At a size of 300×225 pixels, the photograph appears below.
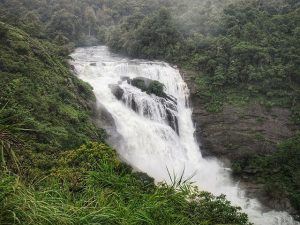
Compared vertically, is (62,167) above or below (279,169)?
above

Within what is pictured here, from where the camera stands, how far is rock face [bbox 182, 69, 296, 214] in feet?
85.4

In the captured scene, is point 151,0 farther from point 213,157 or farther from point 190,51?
point 213,157

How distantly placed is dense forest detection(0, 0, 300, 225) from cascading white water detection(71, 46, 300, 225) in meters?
1.42

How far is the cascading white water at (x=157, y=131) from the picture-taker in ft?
74.0

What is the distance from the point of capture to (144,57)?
125 feet

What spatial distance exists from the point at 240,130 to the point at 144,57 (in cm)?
1440

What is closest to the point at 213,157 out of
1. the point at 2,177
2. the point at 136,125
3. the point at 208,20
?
the point at 136,125

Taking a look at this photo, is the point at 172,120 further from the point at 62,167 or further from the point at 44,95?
the point at 62,167

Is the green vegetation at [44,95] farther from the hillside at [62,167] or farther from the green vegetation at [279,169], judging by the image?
the green vegetation at [279,169]

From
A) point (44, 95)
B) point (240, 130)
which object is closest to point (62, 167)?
point (44, 95)

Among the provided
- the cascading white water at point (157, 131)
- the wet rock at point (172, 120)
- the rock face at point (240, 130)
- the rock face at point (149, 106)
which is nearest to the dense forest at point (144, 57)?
the rock face at point (240, 130)

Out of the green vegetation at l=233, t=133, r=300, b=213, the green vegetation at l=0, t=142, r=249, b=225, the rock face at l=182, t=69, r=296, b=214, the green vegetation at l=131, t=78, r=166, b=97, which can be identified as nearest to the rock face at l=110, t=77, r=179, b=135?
the green vegetation at l=131, t=78, r=166, b=97

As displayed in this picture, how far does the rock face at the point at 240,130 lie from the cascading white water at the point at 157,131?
0.78 metres

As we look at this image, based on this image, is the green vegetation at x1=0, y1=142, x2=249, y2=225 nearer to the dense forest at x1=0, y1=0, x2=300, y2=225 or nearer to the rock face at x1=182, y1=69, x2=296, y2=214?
Result: the dense forest at x1=0, y1=0, x2=300, y2=225
